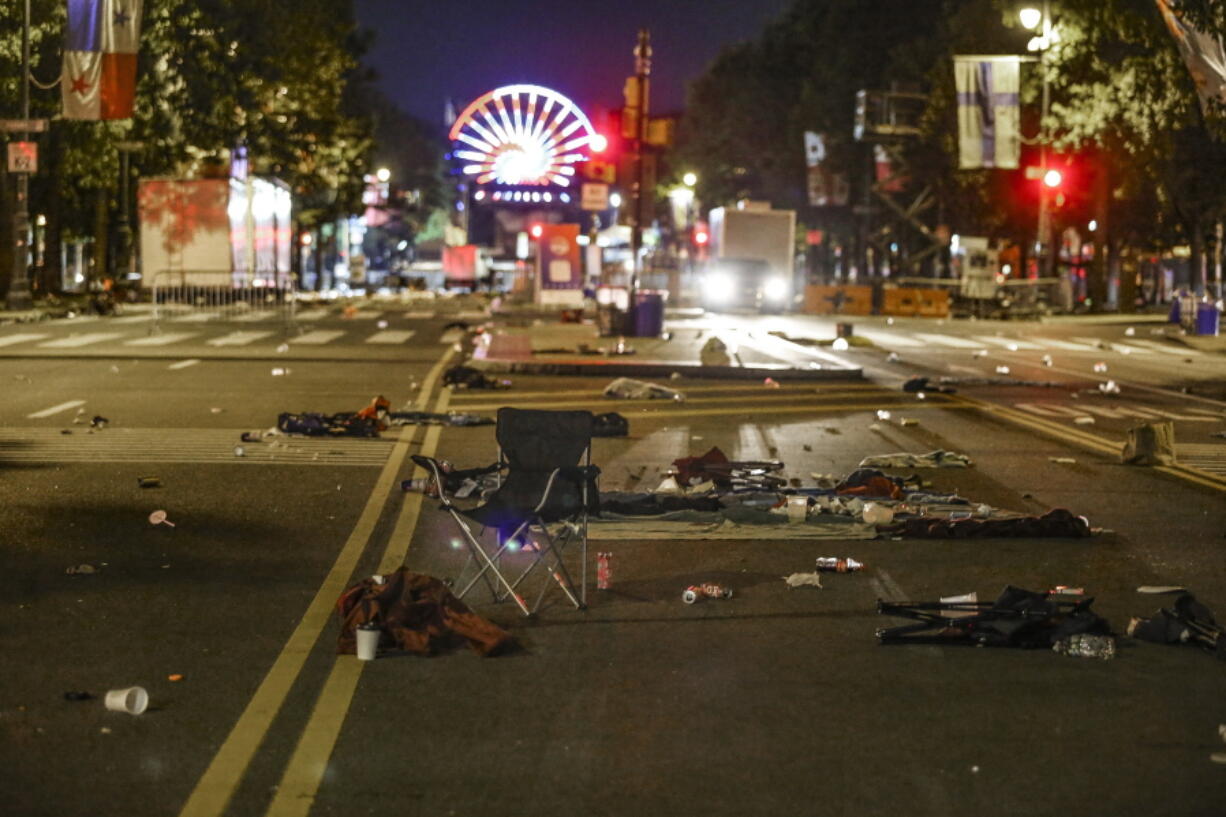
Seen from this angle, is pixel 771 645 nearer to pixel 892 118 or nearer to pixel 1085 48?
pixel 1085 48

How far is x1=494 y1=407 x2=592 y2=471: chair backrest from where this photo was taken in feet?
28.9

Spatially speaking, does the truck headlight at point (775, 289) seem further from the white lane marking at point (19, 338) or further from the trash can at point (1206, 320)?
the white lane marking at point (19, 338)

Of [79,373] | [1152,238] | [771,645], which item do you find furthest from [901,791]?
[1152,238]

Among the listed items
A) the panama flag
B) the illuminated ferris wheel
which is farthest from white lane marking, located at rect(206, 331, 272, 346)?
the illuminated ferris wheel

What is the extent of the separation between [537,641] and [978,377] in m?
18.6

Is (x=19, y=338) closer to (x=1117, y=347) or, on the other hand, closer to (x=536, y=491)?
(x=1117, y=347)

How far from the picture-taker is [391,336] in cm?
3494

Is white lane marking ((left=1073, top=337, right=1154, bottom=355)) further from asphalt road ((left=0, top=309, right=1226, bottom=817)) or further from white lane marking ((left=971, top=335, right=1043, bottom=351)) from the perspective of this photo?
asphalt road ((left=0, top=309, right=1226, bottom=817))

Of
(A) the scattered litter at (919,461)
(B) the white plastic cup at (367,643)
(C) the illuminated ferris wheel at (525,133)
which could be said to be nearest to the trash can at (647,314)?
(A) the scattered litter at (919,461)

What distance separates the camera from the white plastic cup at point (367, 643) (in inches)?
280

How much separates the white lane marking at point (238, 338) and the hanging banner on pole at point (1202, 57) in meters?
16.8

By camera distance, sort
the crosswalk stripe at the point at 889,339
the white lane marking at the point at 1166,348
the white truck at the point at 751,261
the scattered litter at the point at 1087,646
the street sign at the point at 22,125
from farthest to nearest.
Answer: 1. the white truck at the point at 751,261
2. the street sign at the point at 22,125
3. the crosswalk stripe at the point at 889,339
4. the white lane marking at the point at 1166,348
5. the scattered litter at the point at 1087,646

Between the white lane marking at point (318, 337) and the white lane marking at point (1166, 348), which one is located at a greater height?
the white lane marking at point (318, 337)

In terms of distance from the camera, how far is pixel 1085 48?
1571 inches
